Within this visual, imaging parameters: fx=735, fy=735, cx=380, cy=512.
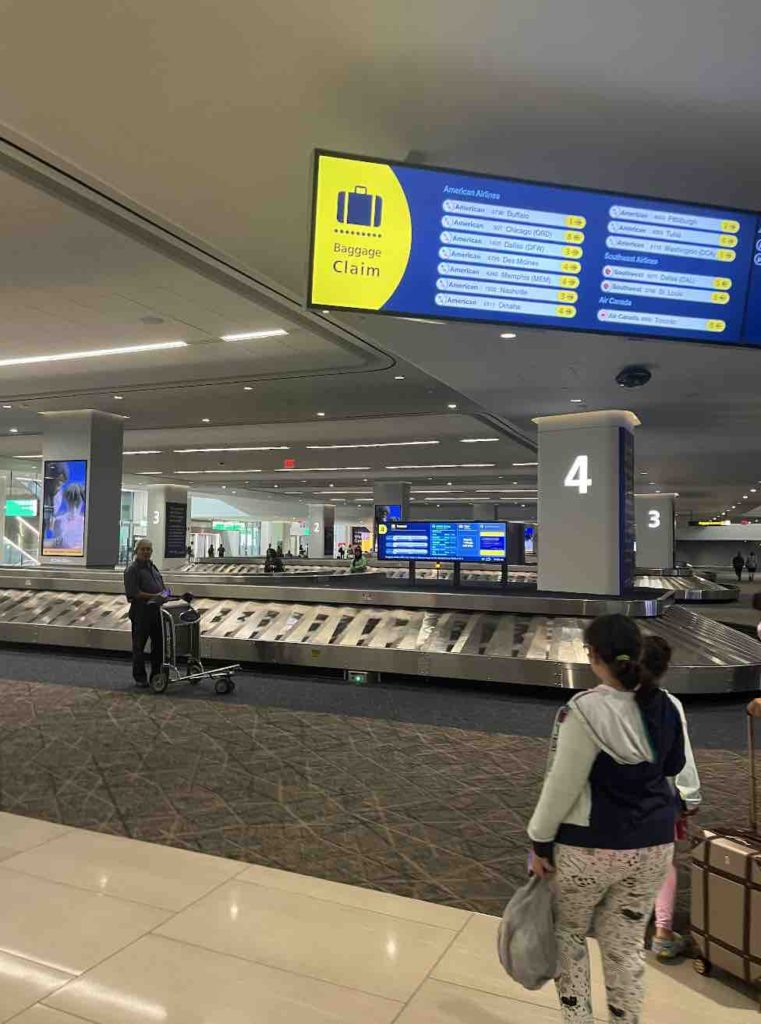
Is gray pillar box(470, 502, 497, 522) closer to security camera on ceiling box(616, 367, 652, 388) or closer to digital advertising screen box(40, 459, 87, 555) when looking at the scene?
digital advertising screen box(40, 459, 87, 555)

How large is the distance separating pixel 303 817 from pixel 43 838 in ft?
4.75

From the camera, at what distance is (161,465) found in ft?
85.5

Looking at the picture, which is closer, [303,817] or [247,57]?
[247,57]

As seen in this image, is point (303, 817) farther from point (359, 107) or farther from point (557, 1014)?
point (359, 107)

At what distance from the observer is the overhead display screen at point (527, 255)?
3.67 metres

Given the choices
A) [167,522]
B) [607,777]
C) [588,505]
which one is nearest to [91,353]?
[588,505]

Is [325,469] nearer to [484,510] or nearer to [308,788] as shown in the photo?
[484,510]

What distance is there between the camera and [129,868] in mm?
3697

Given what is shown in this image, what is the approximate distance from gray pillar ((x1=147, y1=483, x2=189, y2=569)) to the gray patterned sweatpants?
30164mm

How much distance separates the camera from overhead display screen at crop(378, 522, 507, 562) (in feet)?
34.2

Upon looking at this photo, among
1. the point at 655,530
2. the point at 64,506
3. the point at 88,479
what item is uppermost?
the point at 88,479

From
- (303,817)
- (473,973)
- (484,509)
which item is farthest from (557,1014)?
(484,509)

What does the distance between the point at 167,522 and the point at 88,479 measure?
17.9 meters

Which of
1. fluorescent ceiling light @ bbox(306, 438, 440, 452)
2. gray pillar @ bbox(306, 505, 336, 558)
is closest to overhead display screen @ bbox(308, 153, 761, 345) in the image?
fluorescent ceiling light @ bbox(306, 438, 440, 452)
